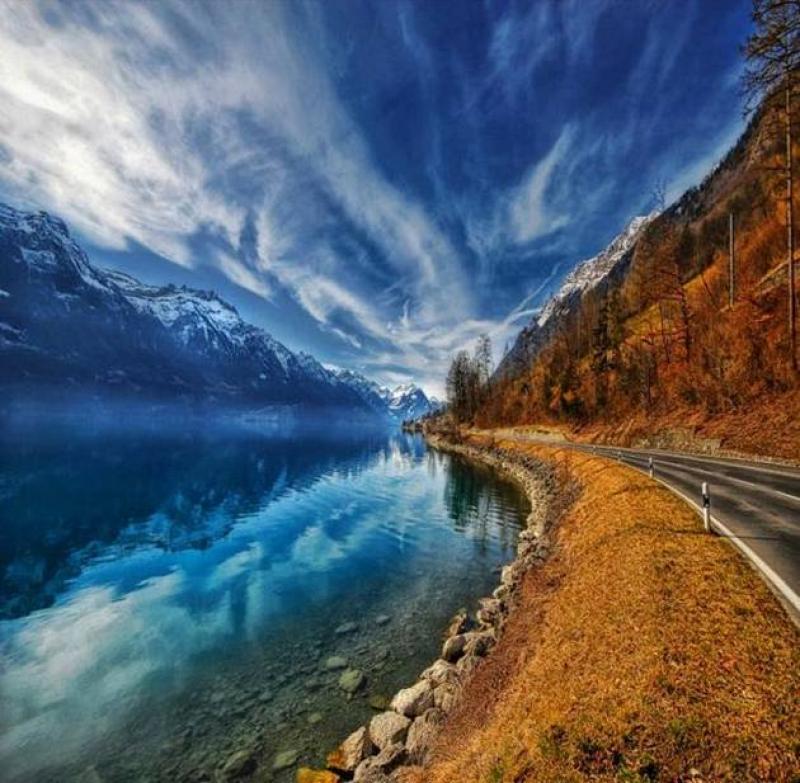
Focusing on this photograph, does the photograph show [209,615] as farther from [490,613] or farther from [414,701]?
[490,613]

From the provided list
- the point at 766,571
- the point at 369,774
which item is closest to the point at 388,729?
the point at 369,774

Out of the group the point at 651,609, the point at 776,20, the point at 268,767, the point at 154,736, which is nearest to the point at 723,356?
the point at 776,20

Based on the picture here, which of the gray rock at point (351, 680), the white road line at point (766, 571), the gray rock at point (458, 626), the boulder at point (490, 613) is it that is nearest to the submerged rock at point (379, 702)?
the gray rock at point (351, 680)

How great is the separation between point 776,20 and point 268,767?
30160mm

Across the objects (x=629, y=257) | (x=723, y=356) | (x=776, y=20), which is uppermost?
(x=629, y=257)

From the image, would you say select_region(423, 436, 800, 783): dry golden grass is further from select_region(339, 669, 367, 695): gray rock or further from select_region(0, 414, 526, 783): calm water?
select_region(0, 414, 526, 783): calm water

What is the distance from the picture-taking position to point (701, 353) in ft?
→ 120

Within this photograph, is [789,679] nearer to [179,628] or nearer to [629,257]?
[179,628]

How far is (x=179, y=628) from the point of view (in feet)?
55.4

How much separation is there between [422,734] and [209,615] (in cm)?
1305

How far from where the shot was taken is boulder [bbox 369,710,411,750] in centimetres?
925

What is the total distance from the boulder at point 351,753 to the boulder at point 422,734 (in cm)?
110

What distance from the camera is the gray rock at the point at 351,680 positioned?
12.6 meters

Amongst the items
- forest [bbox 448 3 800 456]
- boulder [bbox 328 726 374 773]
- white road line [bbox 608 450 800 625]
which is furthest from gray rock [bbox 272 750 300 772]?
forest [bbox 448 3 800 456]
